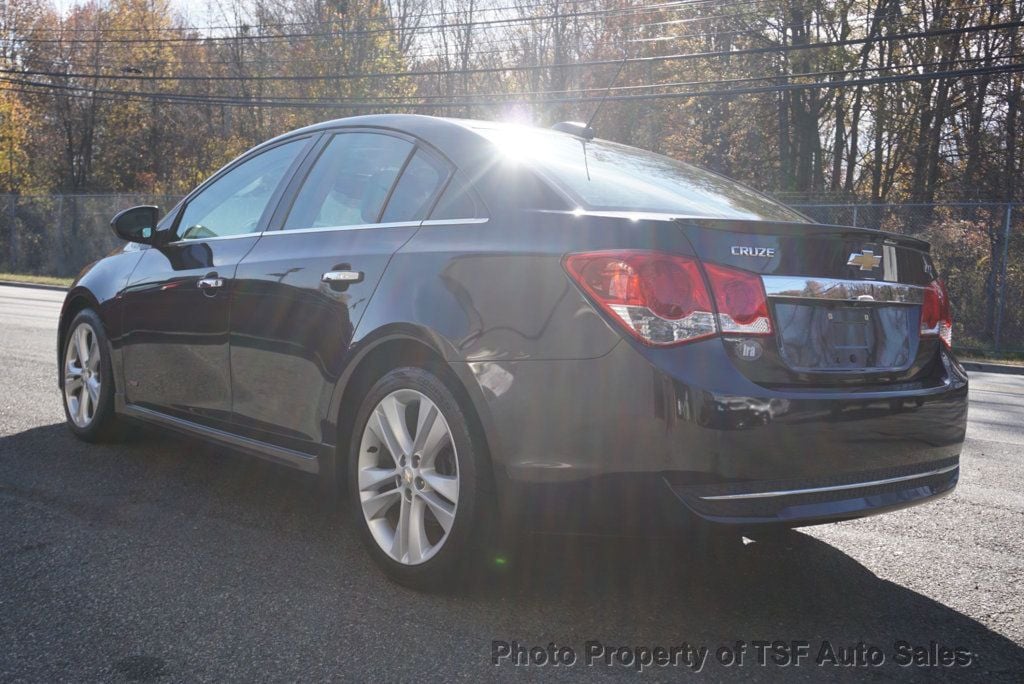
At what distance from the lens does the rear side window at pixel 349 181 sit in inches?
153

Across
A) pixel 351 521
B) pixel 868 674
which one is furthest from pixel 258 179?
pixel 868 674

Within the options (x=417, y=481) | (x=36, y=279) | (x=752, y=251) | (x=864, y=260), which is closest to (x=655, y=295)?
(x=752, y=251)

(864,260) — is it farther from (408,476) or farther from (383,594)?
(383,594)

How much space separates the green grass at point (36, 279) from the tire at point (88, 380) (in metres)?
21.1

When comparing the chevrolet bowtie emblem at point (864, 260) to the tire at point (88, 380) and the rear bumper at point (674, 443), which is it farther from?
the tire at point (88, 380)

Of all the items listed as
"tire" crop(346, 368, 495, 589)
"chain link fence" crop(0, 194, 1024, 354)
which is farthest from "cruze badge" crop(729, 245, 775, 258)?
"chain link fence" crop(0, 194, 1024, 354)

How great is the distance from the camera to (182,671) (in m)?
2.68

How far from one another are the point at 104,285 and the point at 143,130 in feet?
147

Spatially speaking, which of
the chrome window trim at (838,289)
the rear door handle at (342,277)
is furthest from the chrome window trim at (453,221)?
the chrome window trim at (838,289)

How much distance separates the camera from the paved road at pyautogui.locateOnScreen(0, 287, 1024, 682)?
2.79 metres

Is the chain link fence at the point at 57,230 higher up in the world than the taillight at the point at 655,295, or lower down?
lower down

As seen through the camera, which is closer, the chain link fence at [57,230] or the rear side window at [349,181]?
the rear side window at [349,181]

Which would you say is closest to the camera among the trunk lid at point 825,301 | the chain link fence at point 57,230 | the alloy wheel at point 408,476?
the trunk lid at point 825,301

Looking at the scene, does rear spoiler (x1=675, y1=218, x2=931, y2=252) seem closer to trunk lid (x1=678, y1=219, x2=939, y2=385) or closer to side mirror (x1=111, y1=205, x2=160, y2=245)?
trunk lid (x1=678, y1=219, x2=939, y2=385)
